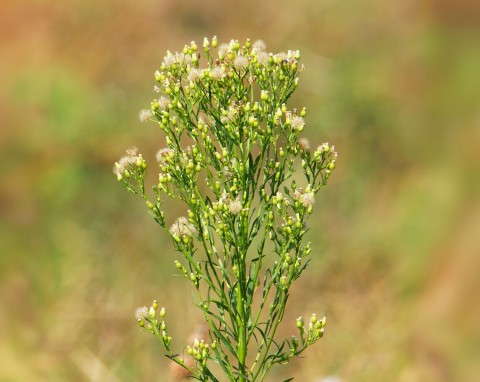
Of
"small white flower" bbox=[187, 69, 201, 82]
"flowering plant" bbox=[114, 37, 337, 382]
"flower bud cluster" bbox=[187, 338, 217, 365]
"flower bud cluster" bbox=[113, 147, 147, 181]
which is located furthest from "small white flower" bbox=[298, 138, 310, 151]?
"flower bud cluster" bbox=[187, 338, 217, 365]

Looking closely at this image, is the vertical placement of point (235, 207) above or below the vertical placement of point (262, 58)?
below

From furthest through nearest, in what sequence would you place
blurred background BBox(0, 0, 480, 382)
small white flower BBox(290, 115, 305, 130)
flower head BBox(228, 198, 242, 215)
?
Result: blurred background BBox(0, 0, 480, 382)
small white flower BBox(290, 115, 305, 130)
flower head BBox(228, 198, 242, 215)

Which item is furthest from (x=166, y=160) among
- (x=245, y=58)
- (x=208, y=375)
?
(x=208, y=375)

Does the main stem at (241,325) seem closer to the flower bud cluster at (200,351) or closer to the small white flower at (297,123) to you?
the flower bud cluster at (200,351)

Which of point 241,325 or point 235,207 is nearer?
point 235,207

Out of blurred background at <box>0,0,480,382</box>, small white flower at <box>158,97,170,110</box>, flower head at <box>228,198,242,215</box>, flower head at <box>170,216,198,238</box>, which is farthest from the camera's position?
blurred background at <box>0,0,480,382</box>

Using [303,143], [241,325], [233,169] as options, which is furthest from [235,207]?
[241,325]

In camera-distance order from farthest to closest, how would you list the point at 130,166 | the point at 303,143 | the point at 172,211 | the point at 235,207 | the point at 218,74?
the point at 172,211 → the point at 130,166 → the point at 303,143 → the point at 218,74 → the point at 235,207

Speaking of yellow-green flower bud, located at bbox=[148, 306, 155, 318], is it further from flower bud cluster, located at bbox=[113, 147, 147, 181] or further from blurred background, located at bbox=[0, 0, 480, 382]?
blurred background, located at bbox=[0, 0, 480, 382]

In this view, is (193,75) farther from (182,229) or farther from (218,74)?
(182,229)
